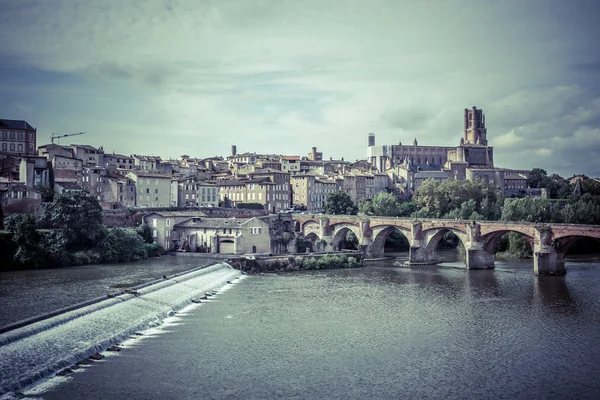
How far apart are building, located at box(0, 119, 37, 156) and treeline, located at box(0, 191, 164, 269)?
32563 mm

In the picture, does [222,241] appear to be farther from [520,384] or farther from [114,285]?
[520,384]

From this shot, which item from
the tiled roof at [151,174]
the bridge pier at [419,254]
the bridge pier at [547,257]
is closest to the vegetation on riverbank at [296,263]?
the bridge pier at [419,254]

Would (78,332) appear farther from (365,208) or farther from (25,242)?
(365,208)

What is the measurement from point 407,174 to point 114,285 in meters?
86.5

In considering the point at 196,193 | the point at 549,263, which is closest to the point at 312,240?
the point at 196,193

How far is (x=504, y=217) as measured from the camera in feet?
232

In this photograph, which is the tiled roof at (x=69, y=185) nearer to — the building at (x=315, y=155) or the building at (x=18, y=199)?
the building at (x=18, y=199)

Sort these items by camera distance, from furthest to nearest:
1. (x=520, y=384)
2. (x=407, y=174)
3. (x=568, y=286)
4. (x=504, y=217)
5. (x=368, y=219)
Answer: (x=407, y=174) → (x=504, y=217) → (x=368, y=219) → (x=568, y=286) → (x=520, y=384)

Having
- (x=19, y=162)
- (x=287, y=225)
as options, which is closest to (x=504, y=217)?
(x=287, y=225)

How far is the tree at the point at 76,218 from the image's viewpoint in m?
53.7

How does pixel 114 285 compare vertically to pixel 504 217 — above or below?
below

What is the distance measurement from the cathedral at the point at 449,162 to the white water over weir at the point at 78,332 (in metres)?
88.8

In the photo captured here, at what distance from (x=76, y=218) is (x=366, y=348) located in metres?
36.8

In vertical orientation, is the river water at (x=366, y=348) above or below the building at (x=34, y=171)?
below
